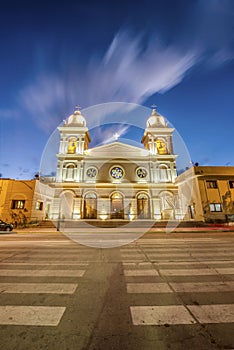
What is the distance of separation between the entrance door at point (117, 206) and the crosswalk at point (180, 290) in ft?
61.7

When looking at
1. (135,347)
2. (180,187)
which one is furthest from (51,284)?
(180,187)

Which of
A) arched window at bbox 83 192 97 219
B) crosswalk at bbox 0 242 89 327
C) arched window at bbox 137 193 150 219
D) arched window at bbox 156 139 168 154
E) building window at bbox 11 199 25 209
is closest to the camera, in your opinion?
crosswalk at bbox 0 242 89 327

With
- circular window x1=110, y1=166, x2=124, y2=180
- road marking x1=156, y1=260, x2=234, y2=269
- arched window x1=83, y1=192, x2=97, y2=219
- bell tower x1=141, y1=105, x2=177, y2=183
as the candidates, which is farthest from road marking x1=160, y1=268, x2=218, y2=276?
bell tower x1=141, y1=105, x2=177, y2=183

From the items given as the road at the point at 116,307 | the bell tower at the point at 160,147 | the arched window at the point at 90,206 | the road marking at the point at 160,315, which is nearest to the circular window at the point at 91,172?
the arched window at the point at 90,206

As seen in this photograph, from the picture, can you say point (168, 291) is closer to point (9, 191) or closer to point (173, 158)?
point (9, 191)

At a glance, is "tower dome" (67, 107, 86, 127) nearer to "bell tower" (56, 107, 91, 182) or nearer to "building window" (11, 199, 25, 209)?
"bell tower" (56, 107, 91, 182)

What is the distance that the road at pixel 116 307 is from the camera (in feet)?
6.50

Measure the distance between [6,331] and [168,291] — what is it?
9.00 ft

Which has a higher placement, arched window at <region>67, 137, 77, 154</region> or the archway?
arched window at <region>67, 137, 77, 154</region>

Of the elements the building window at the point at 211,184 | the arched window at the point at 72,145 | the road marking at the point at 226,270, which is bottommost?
the road marking at the point at 226,270

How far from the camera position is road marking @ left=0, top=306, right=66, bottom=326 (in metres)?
2.34

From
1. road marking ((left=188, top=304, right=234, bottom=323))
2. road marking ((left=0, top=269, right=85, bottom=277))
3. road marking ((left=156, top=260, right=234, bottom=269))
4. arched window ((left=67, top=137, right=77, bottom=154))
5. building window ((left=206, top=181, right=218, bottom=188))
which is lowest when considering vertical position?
road marking ((left=188, top=304, right=234, bottom=323))

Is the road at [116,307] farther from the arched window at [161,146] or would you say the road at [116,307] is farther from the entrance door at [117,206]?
the arched window at [161,146]

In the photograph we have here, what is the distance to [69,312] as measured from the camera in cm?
259
